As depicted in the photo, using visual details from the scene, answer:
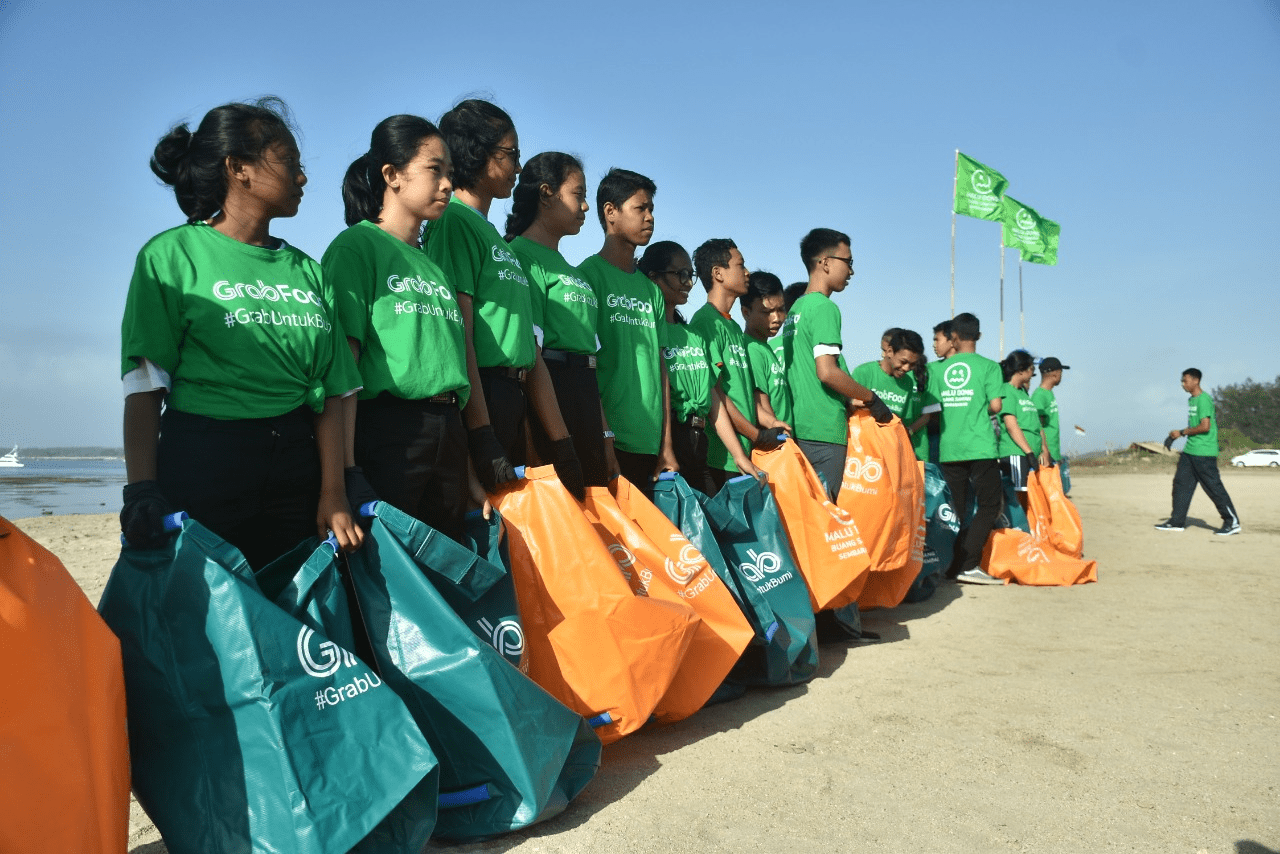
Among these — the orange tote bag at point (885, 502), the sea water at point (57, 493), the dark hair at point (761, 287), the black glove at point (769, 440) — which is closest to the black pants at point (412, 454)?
the black glove at point (769, 440)

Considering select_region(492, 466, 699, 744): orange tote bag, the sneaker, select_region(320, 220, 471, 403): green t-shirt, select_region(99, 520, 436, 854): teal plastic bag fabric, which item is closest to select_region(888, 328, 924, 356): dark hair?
the sneaker

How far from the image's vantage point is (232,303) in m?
2.26

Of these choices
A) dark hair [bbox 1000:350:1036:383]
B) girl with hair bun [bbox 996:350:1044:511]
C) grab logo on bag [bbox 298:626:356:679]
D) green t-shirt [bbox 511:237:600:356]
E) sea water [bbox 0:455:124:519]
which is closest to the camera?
grab logo on bag [bbox 298:626:356:679]

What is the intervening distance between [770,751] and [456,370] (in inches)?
58.0

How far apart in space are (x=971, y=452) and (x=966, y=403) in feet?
1.13

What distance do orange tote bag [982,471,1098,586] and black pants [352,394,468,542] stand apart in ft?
15.9

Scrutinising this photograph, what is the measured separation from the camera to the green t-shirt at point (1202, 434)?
10164mm

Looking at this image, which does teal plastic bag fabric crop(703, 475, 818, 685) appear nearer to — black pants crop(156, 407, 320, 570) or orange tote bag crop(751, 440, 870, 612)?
orange tote bag crop(751, 440, 870, 612)

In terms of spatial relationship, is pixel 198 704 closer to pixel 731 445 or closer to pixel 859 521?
pixel 731 445

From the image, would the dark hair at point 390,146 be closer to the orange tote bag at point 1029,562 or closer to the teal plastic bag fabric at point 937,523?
the teal plastic bag fabric at point 937,523

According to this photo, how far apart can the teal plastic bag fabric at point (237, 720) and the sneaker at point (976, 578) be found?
16.8 feet

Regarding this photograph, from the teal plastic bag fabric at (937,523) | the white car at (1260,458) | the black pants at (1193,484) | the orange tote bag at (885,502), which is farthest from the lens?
the white car at (1260,458)

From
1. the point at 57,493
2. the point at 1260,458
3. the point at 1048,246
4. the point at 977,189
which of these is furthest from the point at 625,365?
the point at 1260,458

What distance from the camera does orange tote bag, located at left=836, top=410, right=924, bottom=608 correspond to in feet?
14.7
